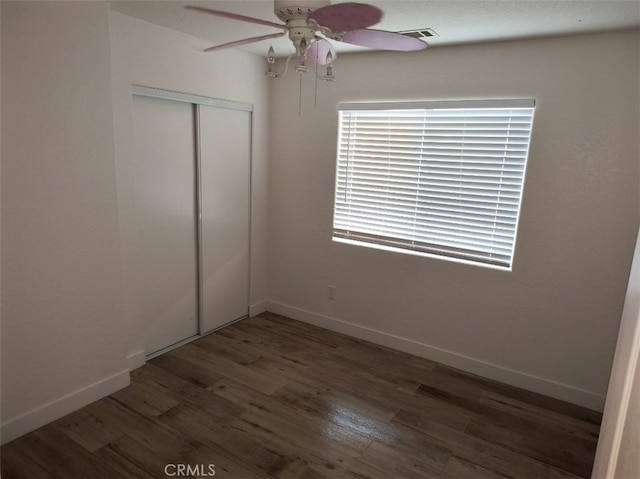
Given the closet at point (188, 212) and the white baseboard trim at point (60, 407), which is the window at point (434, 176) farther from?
the white baseboard trim at point (60, 407)

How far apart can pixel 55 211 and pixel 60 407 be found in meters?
1.17

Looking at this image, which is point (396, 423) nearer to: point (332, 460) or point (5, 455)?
point (332, 460)

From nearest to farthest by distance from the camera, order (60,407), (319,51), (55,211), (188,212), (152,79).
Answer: (319,51), (55,211), (60,407), (152,79), (188,212)

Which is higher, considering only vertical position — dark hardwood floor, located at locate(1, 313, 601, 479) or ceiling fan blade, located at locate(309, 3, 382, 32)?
ceiling fan blade, located at locate(309, 3, 382, 32)

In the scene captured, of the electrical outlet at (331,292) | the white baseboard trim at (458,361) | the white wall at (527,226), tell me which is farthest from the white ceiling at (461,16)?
the white baseboard trim at (458,361)

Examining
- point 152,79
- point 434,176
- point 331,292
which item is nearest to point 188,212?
point 152,79

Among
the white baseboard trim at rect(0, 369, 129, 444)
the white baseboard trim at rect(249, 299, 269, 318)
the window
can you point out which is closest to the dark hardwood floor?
the white baseboard trim at rect(0, 369, 129, 444)

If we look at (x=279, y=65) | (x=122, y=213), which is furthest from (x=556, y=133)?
(x=122, y=213)

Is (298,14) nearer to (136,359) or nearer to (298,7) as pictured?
(298,7)

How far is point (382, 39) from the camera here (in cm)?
170

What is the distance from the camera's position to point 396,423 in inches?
103

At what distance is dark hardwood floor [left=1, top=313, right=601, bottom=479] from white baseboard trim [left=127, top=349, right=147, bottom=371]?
0.20ft

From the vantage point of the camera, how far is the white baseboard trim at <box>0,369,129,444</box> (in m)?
2.26

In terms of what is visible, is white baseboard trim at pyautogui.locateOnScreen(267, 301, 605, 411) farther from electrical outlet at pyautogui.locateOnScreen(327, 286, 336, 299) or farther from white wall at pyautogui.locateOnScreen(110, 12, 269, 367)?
white wall at pyautogui.locateOnScreen(110, 12, 269, 367)
